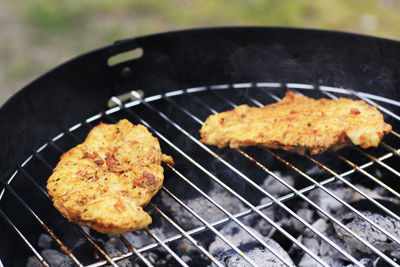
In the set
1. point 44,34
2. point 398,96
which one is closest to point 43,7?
point 44,34

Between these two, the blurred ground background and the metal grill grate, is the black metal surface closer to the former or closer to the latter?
the metal grill grate

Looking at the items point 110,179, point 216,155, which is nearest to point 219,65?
point 216,155

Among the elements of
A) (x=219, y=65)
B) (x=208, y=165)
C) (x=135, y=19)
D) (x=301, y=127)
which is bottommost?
(x=208, y=165)

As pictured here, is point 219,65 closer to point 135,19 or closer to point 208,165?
point 208,165

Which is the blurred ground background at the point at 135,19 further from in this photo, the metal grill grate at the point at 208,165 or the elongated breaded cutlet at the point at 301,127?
the elongated breaded cutlet at the point at 301,127

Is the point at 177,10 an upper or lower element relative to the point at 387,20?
upper

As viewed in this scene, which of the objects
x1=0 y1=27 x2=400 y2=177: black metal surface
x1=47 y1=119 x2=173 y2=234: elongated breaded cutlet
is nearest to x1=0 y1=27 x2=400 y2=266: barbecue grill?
x1=0 y1=27 x2=400 y2=177: black metal surface

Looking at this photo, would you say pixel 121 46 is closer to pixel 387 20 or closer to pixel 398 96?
pixel 398 96

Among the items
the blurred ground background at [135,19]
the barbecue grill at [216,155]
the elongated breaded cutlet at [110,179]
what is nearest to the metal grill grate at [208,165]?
the barbecue grill at [216,155]
